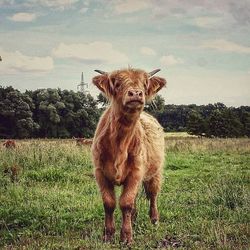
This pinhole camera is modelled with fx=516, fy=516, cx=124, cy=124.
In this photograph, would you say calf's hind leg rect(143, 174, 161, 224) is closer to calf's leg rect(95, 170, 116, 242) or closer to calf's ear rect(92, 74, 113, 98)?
calf's leg rect(95, 170, 116, 242)

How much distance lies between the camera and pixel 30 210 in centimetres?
813

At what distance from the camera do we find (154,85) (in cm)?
702

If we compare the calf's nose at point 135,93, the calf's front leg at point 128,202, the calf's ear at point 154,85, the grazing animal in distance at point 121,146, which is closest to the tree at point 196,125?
the calf's ear at point 154,85

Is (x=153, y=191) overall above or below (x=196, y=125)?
above

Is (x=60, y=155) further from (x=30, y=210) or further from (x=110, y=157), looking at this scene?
(x=110, y=157)

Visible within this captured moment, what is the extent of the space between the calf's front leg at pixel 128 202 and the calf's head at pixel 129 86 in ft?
3.11

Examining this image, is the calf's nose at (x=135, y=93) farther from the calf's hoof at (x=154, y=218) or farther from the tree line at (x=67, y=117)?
the tree line at (x=67, y=117)

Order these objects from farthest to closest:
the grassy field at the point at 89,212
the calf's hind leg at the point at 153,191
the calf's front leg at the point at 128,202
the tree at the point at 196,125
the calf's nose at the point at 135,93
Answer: the tree at the point at 196,125 → the calf's hind leg at the point at 153,191 → the calf's front leg at the point at 128,202 → the grassy field at the point at 89,212 → the calf's nose at the point at 135,93

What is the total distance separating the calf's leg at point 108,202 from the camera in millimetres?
6719

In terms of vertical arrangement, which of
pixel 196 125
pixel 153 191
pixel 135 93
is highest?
pixel 135 93

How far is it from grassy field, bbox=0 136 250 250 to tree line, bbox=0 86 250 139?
45368 millimetres

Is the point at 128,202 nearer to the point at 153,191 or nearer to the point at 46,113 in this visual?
the point at 153,191

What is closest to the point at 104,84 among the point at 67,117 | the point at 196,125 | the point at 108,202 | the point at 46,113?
the point at 108,202

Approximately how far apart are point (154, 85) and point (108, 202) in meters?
1.69
